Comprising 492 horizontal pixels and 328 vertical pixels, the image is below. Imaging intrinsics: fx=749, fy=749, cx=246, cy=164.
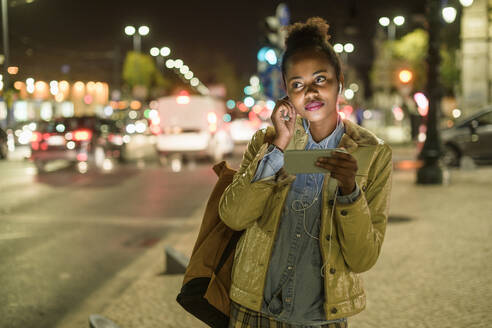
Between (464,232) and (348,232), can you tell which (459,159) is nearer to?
(464,232)

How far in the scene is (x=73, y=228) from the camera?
11.5 metres

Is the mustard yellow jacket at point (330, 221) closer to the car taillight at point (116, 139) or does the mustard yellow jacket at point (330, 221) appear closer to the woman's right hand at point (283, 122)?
the woman's right hand at point (283, 122)

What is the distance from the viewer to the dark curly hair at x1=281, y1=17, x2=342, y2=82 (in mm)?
A: 2639

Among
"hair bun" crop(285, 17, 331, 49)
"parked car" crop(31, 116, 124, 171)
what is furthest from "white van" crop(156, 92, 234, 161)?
"hair bun" crop(285, 17, 331, 49)

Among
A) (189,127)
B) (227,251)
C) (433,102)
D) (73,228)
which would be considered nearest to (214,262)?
(227,251)

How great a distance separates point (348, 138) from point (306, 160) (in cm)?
33

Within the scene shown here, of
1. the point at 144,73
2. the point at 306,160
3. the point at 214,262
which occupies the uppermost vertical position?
the point at 144,73

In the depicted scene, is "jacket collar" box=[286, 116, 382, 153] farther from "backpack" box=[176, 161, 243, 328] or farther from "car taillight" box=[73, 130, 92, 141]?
"car taillight" box=[73, 130, 92, 141]

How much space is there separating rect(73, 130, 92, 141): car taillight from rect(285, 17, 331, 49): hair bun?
71.8ft

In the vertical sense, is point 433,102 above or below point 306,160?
above

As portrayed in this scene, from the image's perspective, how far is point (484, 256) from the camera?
773 centimetres

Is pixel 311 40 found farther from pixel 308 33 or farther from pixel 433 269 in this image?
pixel 433 269

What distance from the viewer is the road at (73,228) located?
7.34 m

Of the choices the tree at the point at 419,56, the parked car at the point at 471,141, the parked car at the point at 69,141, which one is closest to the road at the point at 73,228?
the parked car at the point at 69,141
